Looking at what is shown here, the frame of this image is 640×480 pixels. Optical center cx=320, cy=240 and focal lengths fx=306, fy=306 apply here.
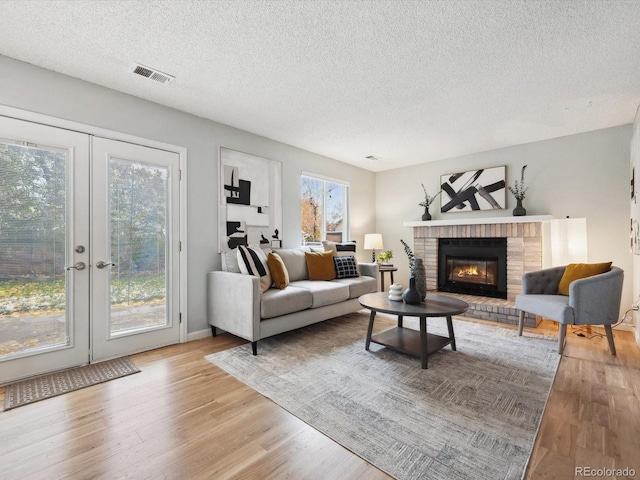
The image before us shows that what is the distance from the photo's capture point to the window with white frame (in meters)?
4.92

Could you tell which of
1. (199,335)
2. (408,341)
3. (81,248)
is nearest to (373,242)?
(408,341)

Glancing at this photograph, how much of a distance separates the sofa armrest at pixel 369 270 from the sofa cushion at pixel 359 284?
4.2 inches

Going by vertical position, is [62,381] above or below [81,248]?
below

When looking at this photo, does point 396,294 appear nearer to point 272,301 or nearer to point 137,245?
point 272,301

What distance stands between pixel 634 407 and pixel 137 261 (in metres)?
3.97

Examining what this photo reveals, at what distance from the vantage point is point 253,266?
3.21 meters

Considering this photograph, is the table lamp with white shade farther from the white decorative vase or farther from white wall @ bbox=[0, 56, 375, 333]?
the white decorative vase

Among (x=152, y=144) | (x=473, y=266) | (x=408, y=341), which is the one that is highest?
(x=152, y=144)

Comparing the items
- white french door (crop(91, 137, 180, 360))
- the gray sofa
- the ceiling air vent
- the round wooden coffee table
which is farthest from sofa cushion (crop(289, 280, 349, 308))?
the ceiling air vent

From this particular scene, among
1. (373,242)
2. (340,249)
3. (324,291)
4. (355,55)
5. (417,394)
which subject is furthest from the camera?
(373,242)

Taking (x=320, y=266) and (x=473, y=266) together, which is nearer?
(x=320, y=266)

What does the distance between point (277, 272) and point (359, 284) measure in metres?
1.17

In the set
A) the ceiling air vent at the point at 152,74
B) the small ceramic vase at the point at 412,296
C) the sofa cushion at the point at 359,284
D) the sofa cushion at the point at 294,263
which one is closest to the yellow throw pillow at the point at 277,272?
the sofa cushion at the point at 294,263

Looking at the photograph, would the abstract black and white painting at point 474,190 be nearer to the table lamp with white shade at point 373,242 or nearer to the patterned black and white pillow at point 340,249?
the table lamp with white shade at point 373,242
